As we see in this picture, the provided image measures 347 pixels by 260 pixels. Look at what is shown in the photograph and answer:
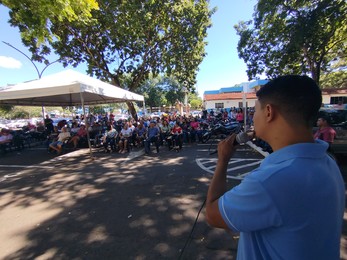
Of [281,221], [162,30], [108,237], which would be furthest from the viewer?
[162,30]

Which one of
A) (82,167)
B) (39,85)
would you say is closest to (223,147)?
(82,167)

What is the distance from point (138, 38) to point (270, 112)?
16825 millimetres

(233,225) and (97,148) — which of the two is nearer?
(233,225)

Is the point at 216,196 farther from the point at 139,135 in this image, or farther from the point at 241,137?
the point at 139,135

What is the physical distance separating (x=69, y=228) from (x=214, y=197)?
3402mm

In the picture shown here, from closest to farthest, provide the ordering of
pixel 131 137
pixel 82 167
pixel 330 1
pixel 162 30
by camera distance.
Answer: pixel 82 167
pixel 330 1
pixel 131 137
pixel 162 30

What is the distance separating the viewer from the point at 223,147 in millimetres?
1229

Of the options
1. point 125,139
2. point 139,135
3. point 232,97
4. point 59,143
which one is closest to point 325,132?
point 125,139

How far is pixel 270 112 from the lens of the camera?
1.00 metres

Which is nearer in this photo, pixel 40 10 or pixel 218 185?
pixel 218 185

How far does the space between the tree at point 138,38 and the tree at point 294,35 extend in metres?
3.83

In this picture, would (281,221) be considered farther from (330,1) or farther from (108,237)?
(330,1)

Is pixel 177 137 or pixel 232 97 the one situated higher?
pixel 232 97

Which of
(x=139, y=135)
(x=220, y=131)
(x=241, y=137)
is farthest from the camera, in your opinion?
(x=220, y=131)
